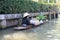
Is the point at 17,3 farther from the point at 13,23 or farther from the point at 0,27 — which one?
the point at 0,27

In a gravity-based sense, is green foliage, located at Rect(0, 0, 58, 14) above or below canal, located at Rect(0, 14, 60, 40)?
above

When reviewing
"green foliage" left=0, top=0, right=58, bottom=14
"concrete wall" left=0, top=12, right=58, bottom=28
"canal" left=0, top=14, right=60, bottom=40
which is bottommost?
"canal" left=0, top=14, right=60, bottom=40

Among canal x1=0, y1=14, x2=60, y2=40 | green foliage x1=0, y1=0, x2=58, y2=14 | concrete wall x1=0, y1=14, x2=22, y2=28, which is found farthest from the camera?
green foliage x1=0, y1=0, x2=58, y2=14

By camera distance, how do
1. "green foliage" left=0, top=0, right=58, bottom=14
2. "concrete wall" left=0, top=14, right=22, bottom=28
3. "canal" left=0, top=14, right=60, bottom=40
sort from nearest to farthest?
"canal" left=0, top=14, right=60, bottom=40, "concrete wall" left=0, top=14, right=22, bottom=28, "green foliage" left=0, top=0, right=58, bottom=14

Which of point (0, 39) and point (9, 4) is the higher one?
point (9, 4)

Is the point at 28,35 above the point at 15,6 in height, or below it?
below

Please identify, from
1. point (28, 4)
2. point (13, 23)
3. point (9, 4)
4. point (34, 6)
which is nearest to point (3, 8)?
point (9, 4)

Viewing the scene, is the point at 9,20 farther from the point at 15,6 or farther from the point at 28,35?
the point at 28,35

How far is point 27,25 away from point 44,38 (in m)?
4.57

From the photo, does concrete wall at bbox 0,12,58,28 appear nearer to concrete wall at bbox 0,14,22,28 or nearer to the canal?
concrete wall at bbox 0,14,22,28

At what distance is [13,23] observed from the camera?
47.6ft

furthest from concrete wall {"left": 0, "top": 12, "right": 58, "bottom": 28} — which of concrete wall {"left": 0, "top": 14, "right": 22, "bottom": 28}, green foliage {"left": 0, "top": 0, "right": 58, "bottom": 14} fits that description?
green foliage {"left": 0, "top": 0, "right": 58, "bottom": 14}

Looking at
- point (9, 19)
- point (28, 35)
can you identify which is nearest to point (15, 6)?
point (9, 19)

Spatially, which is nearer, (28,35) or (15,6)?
(28,35)
